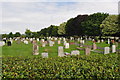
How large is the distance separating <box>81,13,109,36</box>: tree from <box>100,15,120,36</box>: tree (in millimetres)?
3368

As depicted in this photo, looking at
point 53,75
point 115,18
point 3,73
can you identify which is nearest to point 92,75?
point 53,75

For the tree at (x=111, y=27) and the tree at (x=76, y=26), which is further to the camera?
the tree at (x=76, y=26)

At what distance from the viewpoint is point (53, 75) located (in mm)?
7273

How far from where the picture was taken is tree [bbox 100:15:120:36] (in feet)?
181

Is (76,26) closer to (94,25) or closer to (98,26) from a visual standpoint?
(94,25)

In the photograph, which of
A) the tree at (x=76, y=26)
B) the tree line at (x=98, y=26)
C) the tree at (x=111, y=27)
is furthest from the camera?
the tree at (x=76, y=26)

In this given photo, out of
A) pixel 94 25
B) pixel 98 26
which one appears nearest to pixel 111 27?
pixel 98 26

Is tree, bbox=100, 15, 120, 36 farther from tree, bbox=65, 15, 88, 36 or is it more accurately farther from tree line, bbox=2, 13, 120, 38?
tree, bbox=65, 15, 88, 36

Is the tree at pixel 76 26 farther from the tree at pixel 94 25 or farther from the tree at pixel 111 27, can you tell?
the tree at pixel 111 27

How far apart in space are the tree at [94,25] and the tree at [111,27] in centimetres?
337

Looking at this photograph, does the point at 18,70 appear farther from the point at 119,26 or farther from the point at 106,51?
the point at 119,26

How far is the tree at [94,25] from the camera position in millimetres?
61094

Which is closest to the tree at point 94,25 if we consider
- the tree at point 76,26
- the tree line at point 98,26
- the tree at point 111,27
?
the tree line at point 98,26

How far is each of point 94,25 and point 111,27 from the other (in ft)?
22.7
